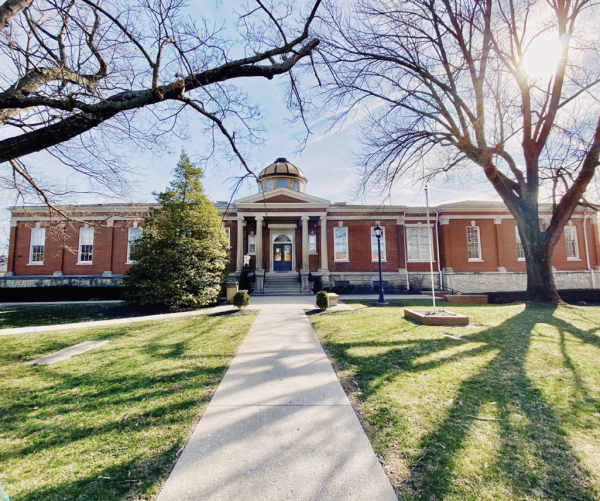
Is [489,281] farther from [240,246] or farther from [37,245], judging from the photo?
[37,245]

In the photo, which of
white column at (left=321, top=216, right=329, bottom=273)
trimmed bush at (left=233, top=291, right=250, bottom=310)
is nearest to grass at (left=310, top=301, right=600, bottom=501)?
trimmed bush at (left=233, top=291, right=250, bottom=310)

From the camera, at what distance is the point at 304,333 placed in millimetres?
7121

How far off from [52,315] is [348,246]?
1709 cm

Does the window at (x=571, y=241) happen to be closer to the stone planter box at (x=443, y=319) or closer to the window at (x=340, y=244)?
the window at (x=340, y=244)

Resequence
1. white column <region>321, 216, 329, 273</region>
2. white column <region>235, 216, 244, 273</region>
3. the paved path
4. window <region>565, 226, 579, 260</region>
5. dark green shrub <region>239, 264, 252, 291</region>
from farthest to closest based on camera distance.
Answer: window <region>565, 226, 579, 260</region>
white column <region>321, 216, 329, 273</region>
white column <region>235, 216, 244, 273</region>
dark green shrub <region>239, 264, 252, 291</region>
the paved path

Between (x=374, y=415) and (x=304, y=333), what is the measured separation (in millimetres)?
4165

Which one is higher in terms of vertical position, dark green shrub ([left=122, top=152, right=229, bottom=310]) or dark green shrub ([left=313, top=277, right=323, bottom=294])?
dark green shrub ([left=122, top=152, right=229, bottom=310])

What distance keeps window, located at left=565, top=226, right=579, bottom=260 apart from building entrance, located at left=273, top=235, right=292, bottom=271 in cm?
2185

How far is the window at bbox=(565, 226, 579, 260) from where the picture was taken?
2197 centimetres

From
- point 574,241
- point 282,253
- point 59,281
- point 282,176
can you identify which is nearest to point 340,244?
point 282,253

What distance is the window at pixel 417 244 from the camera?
2164cm

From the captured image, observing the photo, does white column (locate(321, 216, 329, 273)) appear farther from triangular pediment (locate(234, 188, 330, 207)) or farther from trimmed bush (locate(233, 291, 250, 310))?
trimmed bush (locate(233, 291, 250, 310))

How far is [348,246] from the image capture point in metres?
21.2

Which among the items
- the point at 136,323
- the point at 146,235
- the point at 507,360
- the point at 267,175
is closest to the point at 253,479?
the point at 507,360
